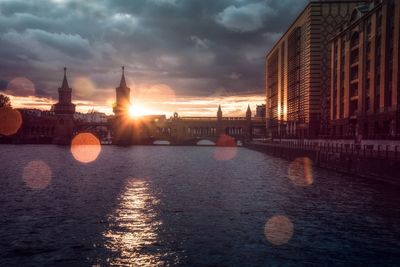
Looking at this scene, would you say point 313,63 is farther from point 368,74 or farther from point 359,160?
point 359,160

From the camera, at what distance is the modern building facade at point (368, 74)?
63750 millimetres

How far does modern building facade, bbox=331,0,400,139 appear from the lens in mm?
63750

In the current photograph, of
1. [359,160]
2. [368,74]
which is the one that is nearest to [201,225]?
[359,160]

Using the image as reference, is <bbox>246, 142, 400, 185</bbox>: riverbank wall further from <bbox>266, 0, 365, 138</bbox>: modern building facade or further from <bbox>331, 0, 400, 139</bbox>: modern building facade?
<bbox>266, 0, 365, 138</bbox>: modern building facade

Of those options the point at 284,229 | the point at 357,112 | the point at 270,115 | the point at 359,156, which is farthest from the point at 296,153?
the point at 270,115

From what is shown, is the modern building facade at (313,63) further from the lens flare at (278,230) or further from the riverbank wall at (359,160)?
the lens flare at (278,230)

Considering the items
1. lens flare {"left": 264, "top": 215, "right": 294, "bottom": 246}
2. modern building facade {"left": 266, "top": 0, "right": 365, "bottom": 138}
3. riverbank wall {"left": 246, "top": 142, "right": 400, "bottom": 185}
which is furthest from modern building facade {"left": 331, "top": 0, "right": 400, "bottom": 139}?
lens flare {"left": 264, "top": 215, "right": 294, "bottom": 246}

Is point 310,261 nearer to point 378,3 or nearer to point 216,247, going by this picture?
point 216,247

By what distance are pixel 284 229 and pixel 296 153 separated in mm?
58376

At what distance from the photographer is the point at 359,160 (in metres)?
49.4

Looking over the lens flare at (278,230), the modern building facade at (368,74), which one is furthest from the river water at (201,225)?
the modern building facade at (368,74)

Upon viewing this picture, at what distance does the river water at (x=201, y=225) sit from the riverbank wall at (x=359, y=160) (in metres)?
1.60

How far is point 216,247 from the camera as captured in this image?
69.8ft

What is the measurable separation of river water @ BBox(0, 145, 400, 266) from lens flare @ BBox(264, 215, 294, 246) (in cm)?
5
